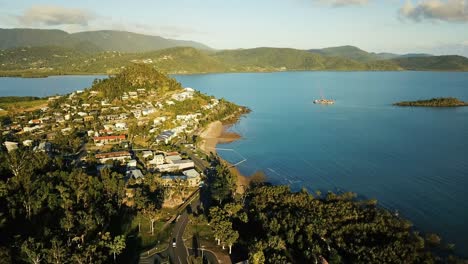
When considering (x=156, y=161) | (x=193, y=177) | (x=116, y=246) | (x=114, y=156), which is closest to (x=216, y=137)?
(x=156, y=161)

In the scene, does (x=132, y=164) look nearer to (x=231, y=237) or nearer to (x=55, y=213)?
(x=55, y=213)

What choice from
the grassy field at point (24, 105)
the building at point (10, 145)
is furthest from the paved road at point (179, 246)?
the grassy field at point (24, 105)

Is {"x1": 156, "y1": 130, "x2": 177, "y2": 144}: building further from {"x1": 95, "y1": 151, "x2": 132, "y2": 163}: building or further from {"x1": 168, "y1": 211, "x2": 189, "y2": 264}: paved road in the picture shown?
{"x1": 168, "y1": 211, "x2": 189, "y2": 264}: paved road

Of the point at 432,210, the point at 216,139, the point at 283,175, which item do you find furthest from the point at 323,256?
the point at 216,139

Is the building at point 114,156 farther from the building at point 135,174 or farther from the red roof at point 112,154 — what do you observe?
the building at point 135,174

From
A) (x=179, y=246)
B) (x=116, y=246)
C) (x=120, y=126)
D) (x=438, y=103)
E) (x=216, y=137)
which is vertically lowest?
(x=179, y=246)

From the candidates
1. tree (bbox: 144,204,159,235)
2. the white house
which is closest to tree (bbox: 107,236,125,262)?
tree (bbox: 144,204,159,235)

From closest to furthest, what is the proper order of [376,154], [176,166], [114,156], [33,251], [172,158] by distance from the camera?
1. [33,251]
2. [176,166]
3. [114,156]
4. [172,158]
5. [376,154]

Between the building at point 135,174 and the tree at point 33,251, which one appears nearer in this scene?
the tree at point 33,251
